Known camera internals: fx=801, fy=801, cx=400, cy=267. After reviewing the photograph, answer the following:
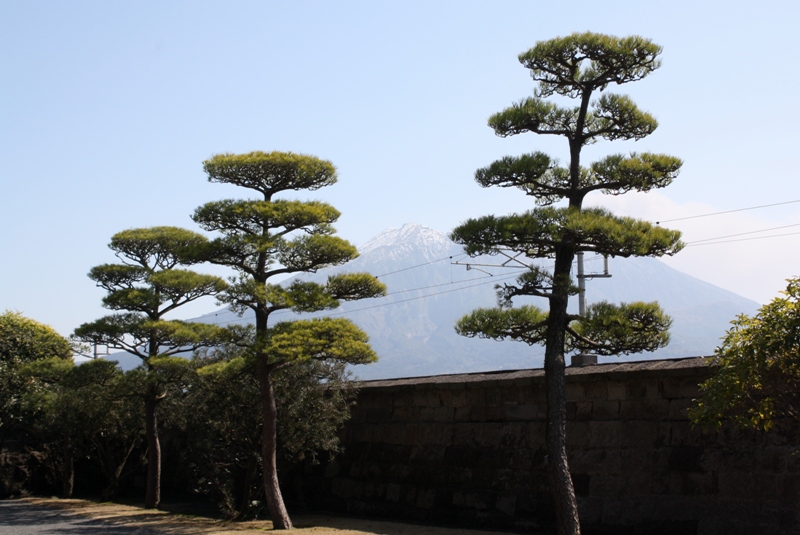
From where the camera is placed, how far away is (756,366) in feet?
24.2

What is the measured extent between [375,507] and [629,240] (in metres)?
7.59

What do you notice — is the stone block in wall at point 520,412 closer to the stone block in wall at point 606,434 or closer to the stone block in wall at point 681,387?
the stone block in wall at point 606,434

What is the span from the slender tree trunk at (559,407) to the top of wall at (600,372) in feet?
5.23

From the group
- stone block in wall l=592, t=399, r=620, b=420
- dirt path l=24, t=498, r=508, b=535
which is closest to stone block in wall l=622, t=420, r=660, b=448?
stone block in wall l=592, t=399, r=620, b=420

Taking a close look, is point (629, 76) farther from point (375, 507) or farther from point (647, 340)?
point (375, 507)

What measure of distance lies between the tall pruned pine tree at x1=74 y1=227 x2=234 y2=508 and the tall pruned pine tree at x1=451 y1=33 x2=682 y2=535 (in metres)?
7.06

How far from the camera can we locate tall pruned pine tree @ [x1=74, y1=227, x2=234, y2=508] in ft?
51.6

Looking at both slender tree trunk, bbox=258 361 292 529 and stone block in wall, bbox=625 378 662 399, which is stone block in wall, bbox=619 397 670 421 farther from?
slender tree trunk, bbox=258 361 292 529

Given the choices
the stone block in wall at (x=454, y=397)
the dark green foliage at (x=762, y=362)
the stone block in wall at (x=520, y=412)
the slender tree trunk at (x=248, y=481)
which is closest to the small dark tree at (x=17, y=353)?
the slender tree trunk at (x=248, y=481)

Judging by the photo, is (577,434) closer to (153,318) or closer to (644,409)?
(644,409)

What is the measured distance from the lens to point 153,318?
55.5ft

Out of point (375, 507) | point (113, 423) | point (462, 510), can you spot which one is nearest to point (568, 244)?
point (462, 510)

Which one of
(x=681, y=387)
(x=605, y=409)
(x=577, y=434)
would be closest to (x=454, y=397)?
(x=577, y=434)

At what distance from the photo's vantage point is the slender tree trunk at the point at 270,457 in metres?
12.5
